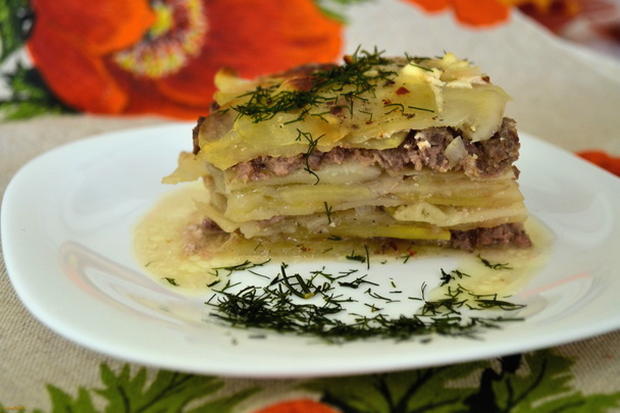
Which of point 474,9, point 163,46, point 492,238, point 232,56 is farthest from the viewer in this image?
point 474,9

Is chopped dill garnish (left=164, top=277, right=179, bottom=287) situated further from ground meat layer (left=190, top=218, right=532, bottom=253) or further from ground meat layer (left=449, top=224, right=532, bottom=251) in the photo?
ground meat layer (left=449, top=224, right=532, bottom=251)

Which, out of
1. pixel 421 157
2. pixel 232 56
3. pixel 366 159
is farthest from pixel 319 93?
pixel 232 56

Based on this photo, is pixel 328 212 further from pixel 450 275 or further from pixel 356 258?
pixel 450 275

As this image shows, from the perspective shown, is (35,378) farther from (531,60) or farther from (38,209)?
(531,60)

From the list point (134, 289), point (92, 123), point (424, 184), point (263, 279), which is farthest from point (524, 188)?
point (92, 123)

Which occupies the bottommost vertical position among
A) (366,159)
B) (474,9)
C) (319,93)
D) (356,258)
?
(474,9)

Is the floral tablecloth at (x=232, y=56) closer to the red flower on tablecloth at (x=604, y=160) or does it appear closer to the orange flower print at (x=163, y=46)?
the orange flower print at (x=163, y=46)

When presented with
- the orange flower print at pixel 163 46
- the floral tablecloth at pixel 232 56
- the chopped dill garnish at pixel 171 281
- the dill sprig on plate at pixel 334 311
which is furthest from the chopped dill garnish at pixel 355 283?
the orange flower print at pixel 163 46

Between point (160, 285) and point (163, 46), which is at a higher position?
point (160, 285)
